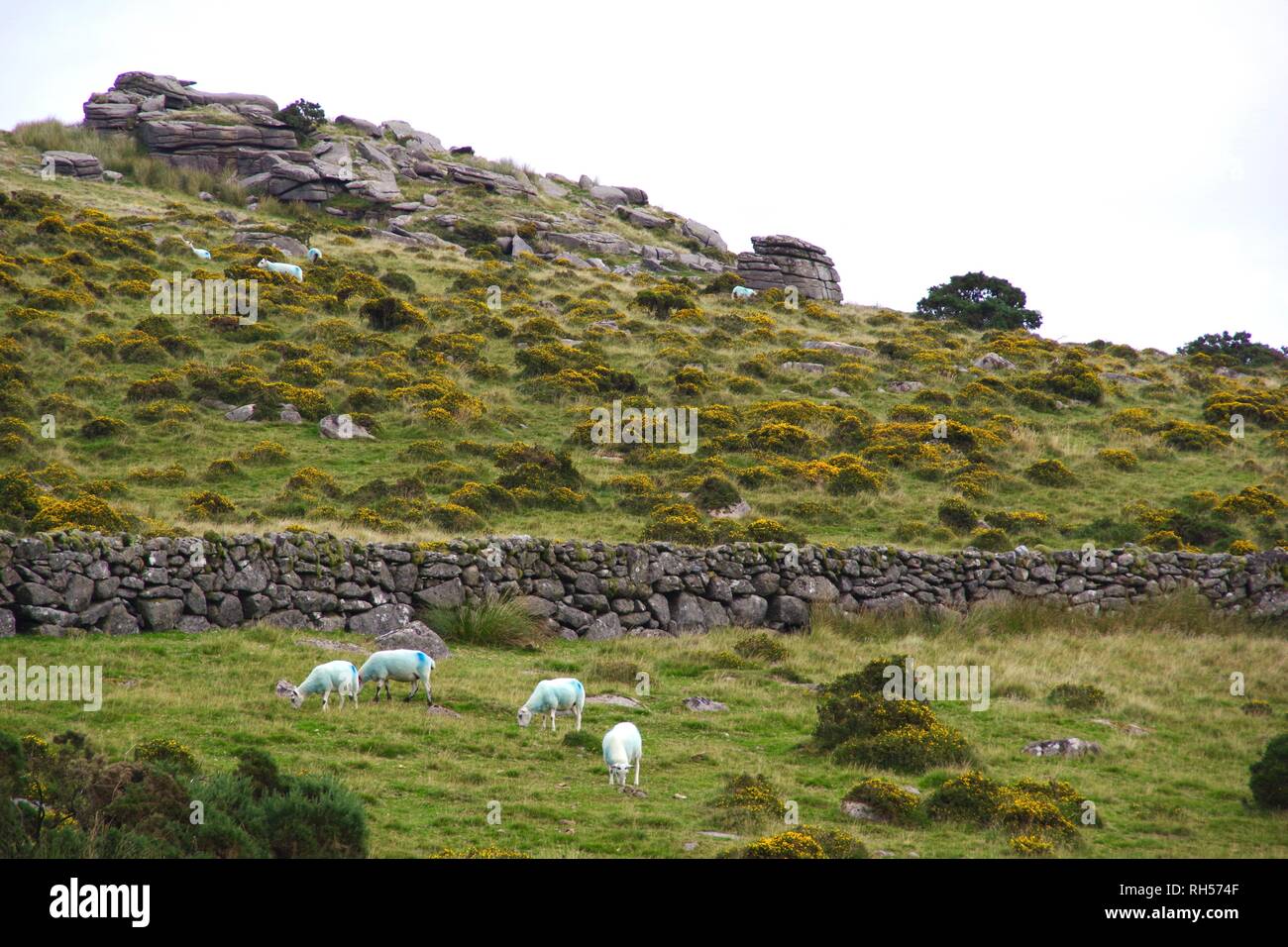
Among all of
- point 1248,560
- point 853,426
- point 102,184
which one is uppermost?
point 102,184

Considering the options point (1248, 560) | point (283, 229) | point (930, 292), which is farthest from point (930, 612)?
point (930, 292)

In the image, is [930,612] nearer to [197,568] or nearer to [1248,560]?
[1248,560]

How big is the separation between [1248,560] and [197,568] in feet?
65.1

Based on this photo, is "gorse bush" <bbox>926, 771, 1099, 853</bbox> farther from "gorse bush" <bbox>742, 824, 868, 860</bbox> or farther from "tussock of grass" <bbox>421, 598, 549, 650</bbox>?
"tussock of grass" <bbox>421, 598, 549, 650</bbox>

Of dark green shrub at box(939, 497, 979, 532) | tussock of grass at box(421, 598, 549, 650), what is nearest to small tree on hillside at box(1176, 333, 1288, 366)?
dark green shrub at box(939, 497, 979, 532)

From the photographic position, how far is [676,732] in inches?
551

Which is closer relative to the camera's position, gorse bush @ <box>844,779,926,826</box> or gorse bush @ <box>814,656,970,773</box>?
gorse bush @ <box>844,779,926,826</box>

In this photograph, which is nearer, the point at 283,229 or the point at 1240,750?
the point at 1240,750

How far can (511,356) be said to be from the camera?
37594mm

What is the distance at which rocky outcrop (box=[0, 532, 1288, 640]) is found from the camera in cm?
1627

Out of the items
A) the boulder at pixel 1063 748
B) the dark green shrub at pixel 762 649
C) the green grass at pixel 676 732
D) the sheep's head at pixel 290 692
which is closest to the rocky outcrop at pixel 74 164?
the green grass at pixel 676 732

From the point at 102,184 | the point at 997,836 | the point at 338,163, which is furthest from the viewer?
the point at 338,163

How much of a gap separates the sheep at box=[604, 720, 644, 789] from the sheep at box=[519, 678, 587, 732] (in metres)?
1.73

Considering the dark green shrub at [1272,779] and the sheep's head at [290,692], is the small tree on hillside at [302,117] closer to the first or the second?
the sheep's head at [290,692]
